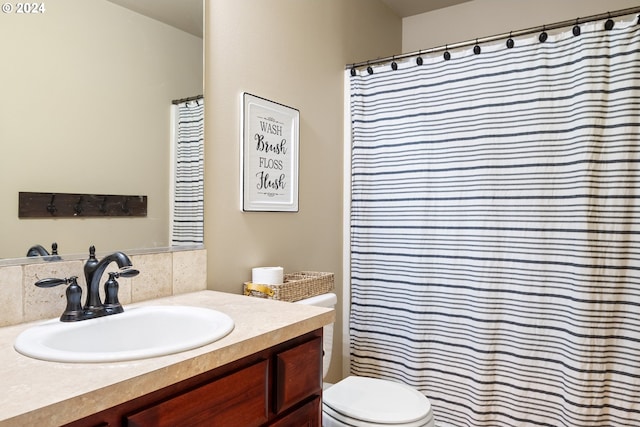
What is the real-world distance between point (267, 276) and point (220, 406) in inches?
32.6

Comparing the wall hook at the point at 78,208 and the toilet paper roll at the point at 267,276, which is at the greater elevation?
the wall hook at the point at 78,208

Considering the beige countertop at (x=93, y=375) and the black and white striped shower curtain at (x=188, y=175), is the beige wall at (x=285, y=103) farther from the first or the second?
the beige countertop at (x=93, y=375)

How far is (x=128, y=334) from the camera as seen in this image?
116 cm

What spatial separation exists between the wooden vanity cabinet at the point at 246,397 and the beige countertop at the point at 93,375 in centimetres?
3

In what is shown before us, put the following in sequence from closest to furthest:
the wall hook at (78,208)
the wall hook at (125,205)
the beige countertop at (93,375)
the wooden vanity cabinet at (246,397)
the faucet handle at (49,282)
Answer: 1. the beige countertop at (93,375)
2. the wooden vanity cabinet at (246,397)
3. the faucet handle at (49,282)
4. the wall hook at (78,208)
5. the wall hook at (125,205)

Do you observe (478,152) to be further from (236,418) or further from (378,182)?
(236,418)

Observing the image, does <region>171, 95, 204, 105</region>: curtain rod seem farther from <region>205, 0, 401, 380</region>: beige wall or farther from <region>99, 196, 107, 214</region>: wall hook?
<region>99, 196, 107, 214</region>: wall hook

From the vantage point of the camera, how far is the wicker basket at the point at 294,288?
1677mm

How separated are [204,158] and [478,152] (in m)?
1.26

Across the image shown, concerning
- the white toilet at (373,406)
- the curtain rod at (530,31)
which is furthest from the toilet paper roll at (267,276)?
the curtain rod at (530,31)

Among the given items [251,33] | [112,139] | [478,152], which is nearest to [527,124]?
[478,152]

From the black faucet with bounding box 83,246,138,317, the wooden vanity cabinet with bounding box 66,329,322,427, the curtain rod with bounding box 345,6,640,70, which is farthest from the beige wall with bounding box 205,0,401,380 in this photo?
the wooden vanity cabinet with bounding box 66,329,322,427

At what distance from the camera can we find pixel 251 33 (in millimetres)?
1816

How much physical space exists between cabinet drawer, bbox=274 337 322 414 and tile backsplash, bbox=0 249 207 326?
56 cm
